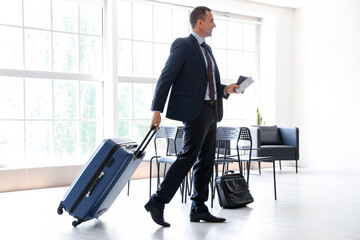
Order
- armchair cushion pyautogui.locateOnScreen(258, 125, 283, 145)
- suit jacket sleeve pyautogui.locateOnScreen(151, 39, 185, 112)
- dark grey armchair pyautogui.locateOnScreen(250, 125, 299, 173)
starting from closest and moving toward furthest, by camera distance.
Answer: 1. suit jacket sleeve pyautogui.locateOnScreen(151, 39, 185, 112)
2. dark grey armchair pyautogui.locateOnScreen(250, 125, 299, 173)
3. armchair cushion pyautogui.locateOnScreen(258, 125, 283, 145)

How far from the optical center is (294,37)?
28.7 feet

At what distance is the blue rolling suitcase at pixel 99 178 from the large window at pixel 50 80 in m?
2.62

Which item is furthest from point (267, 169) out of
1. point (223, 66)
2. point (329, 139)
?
point (223, 66)

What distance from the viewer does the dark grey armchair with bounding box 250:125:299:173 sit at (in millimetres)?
7202

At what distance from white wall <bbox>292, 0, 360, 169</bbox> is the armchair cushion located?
2.93 feet

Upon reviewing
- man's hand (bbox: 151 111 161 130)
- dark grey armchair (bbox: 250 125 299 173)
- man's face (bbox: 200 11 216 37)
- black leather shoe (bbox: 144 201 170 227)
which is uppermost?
man's face (bbox: 200 11 216 37)

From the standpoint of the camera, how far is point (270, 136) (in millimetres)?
7781

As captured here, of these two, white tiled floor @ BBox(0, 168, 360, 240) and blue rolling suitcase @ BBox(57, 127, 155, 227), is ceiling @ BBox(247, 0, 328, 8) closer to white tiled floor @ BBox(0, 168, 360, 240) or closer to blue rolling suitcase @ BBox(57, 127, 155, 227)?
white tiled floor @ BBox(0, 168, 360, 240)

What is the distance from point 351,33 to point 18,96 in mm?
5128

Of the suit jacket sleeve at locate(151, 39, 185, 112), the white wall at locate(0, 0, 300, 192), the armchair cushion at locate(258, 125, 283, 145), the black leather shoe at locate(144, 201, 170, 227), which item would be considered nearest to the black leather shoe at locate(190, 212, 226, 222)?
the black leather shoe at locate(144, 201, 170, 227)

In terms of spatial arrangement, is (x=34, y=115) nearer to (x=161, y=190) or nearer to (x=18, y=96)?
(x=18, y=96)

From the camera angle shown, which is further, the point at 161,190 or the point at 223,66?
the point at 223,66

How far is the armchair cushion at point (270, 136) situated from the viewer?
7723 mm

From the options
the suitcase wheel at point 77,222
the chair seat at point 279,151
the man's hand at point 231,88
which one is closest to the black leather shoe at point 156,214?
the suitcase wheel at point 77,222
